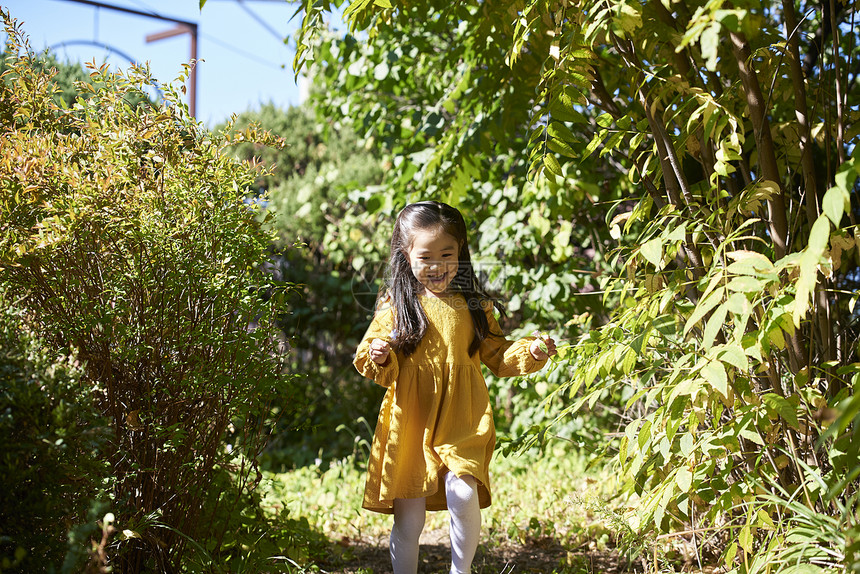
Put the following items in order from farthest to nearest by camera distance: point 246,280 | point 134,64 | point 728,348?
point 246,280, point 134,64, point 728,348

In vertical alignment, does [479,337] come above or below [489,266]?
below

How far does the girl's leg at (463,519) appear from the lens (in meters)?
2.08

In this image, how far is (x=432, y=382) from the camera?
7.36 ft

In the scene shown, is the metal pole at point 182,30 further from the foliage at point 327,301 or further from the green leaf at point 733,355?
the green leaf at point 733,355

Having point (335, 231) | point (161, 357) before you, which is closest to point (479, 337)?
point (161, 357)

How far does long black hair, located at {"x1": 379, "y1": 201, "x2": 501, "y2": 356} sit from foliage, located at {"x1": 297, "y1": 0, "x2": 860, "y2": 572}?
1.10 feet

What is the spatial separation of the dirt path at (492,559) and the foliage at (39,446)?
1290 mm

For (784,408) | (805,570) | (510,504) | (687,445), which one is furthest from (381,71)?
(805,570)

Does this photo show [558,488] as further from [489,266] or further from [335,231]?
[335,231]

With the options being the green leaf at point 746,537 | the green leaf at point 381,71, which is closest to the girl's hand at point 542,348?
the green leaf at point 746,537

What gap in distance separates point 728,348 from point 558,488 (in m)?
2.12

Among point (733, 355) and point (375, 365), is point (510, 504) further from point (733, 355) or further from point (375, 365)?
point (733, 355)

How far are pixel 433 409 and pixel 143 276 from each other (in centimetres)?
94

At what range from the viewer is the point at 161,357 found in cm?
197
